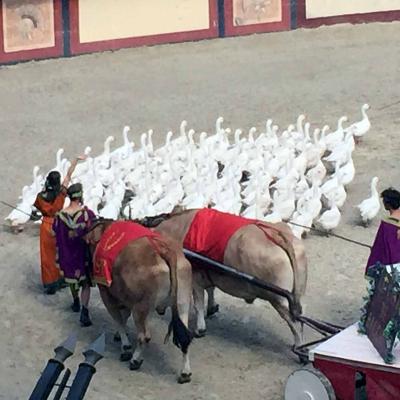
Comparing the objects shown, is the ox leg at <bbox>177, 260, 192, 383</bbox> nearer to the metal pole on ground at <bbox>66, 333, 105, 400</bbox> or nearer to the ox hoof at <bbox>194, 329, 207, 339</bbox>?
the ox hoof at <bbox>194, 329, 207, 339</bbox>

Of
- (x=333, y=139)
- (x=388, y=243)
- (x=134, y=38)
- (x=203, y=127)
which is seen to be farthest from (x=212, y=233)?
(x=134, y=38)

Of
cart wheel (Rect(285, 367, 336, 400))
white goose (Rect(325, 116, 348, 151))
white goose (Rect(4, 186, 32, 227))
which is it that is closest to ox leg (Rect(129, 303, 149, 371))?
cart wheel (Rect(285, 367, 336, 400))

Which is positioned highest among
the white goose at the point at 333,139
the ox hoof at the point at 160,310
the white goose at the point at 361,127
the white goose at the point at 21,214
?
the white goose at the point at 361,127

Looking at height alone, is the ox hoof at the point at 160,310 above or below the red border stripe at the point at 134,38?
below

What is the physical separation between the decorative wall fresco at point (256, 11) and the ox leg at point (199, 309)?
11342mm

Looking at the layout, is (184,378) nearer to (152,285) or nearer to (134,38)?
(152,285)

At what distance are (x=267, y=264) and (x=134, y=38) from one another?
11.4m

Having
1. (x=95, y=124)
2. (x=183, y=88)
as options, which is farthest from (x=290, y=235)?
(x=183, y=88)

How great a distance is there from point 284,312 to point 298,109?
8218mm

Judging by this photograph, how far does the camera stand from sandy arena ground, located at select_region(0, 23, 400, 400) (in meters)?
9.91

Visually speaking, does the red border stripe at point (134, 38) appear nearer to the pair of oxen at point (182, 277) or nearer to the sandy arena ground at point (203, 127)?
the sandy arena ground at point (203, 127)

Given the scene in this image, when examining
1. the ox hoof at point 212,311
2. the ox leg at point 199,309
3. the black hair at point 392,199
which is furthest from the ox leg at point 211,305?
the black hair at point 392,199

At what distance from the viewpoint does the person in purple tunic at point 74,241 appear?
1048 cm

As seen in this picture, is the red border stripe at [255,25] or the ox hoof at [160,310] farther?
the red border stripe at [255,25]
